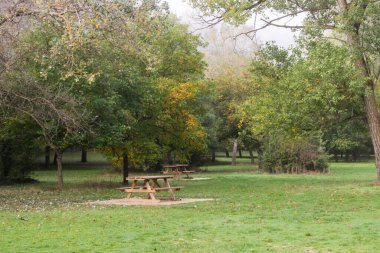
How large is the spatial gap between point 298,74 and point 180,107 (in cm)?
942

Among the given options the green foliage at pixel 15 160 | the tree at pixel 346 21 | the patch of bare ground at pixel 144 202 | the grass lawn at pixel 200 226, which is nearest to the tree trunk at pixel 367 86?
the tree at pixel 346 21

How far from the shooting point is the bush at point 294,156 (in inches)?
1499

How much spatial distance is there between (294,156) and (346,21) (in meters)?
17.0

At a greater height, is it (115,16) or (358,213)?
(115,16)

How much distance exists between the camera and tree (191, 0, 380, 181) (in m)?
23.0

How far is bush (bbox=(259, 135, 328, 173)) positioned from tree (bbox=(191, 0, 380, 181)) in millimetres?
12397

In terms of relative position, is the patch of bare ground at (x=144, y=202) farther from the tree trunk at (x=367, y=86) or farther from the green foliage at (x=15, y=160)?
the green foliage at (x=15, y=160)

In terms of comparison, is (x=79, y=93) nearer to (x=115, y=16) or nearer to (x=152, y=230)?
(x=115, y=16)

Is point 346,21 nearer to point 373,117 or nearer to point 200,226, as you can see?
point 373,117

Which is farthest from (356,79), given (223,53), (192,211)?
(223,53)

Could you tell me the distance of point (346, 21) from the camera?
Result: 22875mm

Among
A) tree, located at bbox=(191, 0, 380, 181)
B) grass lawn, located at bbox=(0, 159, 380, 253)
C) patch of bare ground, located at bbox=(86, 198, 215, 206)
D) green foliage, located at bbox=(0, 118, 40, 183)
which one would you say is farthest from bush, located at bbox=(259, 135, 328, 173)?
patch of bare ground, located at bbox=(86, 198, 215, 206)

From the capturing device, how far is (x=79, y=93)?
2323 cm

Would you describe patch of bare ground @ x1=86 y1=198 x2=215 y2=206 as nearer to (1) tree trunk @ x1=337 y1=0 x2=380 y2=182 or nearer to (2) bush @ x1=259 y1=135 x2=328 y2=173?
(1) tree trunk @ x1=337 y1=0 x2=380 y2=182
